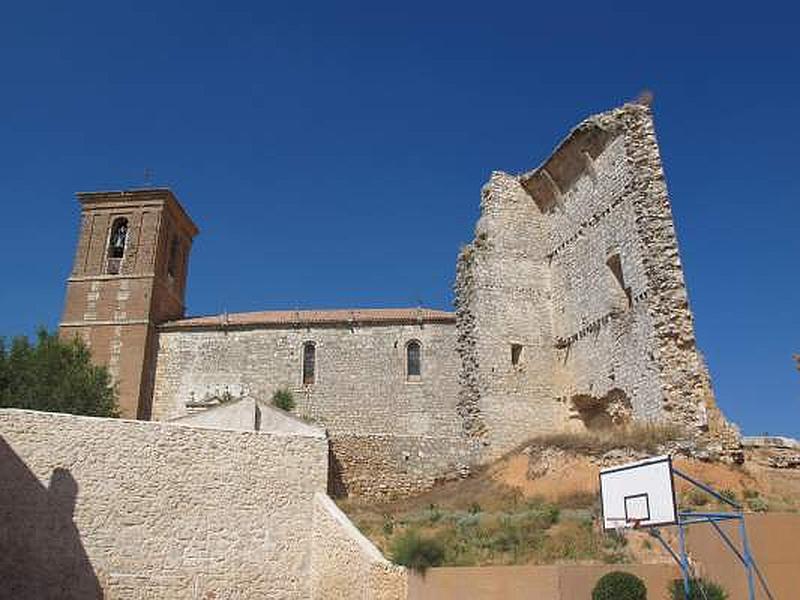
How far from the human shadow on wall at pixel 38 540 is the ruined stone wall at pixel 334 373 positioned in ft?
49.0

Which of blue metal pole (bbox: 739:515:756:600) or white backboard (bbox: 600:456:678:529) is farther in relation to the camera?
white backboard (bbox: 600:456:678:529)

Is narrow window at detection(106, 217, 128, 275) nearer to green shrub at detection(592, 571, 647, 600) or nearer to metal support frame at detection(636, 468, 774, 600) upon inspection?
green shrub at detection(592, 571, 647, 600)

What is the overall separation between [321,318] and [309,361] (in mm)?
1880

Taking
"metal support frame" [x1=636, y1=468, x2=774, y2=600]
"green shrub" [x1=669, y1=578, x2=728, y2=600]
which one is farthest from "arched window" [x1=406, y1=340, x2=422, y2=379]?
"green shrub" [x1=669, y1=578, x2=728, y2=600]

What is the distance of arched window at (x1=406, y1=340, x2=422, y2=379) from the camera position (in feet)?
94.5

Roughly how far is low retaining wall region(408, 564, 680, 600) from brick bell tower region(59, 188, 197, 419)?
20898mm

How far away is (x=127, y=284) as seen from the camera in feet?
104

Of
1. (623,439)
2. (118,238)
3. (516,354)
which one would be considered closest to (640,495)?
(623,439)

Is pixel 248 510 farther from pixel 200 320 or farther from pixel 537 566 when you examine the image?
pixel 200 320

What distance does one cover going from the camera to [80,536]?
13062 mm

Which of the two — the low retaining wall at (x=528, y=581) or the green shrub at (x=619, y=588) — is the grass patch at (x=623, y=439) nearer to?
the low retaining wall at (x=528, y=581)

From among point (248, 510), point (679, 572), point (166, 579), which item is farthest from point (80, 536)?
point (679, 572)

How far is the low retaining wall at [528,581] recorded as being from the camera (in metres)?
10.4

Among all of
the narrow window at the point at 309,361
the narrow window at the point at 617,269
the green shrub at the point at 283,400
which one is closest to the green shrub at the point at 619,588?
the narrow window at the point at 617,269
